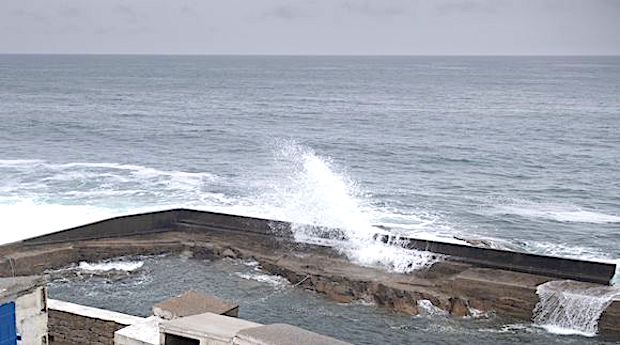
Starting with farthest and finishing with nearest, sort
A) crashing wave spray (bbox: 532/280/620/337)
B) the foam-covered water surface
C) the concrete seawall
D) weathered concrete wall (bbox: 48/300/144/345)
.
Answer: the concrete seawall
crashing wave spray (bbox: 532/280/620/337)
the foam-covered water surface
weathered concrete wall (bbox: 48/300/144/345)

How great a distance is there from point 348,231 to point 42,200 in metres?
14.9

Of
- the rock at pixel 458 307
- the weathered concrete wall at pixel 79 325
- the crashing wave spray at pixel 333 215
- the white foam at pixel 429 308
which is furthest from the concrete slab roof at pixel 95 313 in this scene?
the crashing wave spray at pixel 333 215

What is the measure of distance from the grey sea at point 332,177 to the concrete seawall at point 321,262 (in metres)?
0.69

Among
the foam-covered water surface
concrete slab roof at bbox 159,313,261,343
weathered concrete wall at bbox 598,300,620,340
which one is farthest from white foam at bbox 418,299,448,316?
concrete slab roof at bbox 159,313,261,343

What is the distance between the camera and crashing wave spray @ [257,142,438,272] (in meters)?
22.6

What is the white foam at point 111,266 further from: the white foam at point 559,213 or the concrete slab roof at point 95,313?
the white foam at point 559,213

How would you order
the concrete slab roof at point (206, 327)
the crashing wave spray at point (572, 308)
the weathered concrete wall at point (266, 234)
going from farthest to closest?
the weathered concrete wall at point (266, 234), the crashing wave spray at point (572, 308), the concrete slab roof at point (206, 327)

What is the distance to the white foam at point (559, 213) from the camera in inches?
1259

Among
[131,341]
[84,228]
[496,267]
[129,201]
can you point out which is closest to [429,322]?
[496,267]

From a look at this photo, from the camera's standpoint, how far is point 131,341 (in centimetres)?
1084

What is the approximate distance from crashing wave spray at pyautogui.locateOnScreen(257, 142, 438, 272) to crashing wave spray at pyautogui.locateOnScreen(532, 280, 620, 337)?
395 cm

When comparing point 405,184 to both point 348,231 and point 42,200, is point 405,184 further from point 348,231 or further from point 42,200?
point 42,200

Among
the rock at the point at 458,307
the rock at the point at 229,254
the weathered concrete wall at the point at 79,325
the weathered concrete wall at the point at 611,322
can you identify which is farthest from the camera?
the rock at the point at 229,254

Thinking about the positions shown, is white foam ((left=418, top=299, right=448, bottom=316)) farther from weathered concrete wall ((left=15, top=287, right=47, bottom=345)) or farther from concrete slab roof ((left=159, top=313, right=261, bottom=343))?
weathered concrete wall ((left=15, top=287, right=47, bottom=345))
